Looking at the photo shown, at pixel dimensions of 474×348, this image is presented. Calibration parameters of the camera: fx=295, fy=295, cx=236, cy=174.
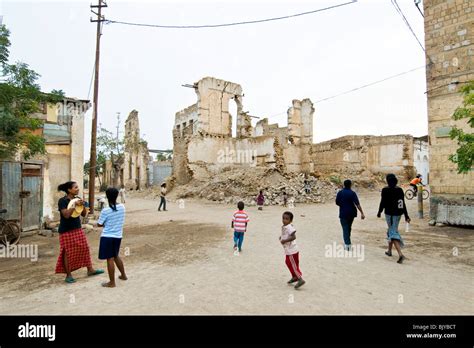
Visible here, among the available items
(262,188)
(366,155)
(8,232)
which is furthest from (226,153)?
(8,232)

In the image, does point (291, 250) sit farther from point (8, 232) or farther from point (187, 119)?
point (187, 119)

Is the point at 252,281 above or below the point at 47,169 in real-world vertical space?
below

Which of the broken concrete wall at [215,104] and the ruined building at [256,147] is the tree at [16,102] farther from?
the broken concrete wall at [215,104]

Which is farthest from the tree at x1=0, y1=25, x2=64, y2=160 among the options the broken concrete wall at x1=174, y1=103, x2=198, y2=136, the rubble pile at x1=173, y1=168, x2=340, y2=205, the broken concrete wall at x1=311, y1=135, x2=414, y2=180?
the broken concrete wall at x1=311, y1=135, x2=414, y2=180

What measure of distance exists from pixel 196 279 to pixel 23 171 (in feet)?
25.2

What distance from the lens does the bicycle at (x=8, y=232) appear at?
24.8 ft

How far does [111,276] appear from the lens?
4465mm

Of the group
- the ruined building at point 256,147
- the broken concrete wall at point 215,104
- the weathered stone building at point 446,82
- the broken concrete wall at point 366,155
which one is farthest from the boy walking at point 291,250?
the broken concrete wall at point 366,155

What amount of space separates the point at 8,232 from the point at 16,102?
3.44 meters

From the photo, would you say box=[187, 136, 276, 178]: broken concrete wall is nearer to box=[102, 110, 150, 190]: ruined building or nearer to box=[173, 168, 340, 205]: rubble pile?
box=[173, 168, 340, 205]: rubble pile

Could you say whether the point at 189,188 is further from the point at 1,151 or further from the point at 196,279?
the point at 196,279

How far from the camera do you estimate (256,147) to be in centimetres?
2811

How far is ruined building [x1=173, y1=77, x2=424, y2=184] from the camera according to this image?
26.9 metres
